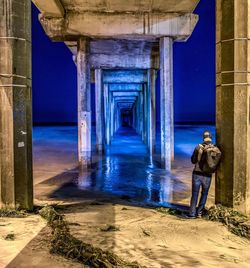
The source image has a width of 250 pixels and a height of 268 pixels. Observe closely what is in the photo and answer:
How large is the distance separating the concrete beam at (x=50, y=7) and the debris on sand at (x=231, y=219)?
9164 millimetres

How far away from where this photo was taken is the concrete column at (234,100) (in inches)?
259

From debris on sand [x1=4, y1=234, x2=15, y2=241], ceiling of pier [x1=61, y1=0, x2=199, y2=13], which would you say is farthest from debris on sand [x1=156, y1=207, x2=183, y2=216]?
ceiling of pier [x1=61, y1=0, x2=199, y2=13]

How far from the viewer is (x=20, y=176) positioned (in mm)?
6738

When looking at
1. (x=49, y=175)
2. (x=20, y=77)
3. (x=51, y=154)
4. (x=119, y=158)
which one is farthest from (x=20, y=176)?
(x=51, y=154)

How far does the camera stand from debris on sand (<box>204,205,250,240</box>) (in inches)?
230

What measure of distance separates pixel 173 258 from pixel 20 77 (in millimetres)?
4347

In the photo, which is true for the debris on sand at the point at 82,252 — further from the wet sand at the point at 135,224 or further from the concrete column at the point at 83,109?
the concrete column at the point at 83,109

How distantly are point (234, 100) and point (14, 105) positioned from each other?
4.16 metres

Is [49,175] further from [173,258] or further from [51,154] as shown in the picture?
[173,258]

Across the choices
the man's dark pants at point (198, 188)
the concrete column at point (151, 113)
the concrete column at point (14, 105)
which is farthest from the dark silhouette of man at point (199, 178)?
the concrete column at point (151, 113)

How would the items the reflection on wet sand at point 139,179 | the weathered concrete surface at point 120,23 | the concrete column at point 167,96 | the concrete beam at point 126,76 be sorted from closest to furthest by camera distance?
the reflection on wet sand at point 139,179 → the weathered concrete surface at point 120,23 → the concrete column at point 167,96 → the concrete beam at point 126,76

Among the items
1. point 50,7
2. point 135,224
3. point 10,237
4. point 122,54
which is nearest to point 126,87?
point 122,54

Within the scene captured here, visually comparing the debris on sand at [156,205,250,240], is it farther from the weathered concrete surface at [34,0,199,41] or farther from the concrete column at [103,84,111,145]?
the concrete column at [103,84,111,145]

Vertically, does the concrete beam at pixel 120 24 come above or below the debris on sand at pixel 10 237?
above
